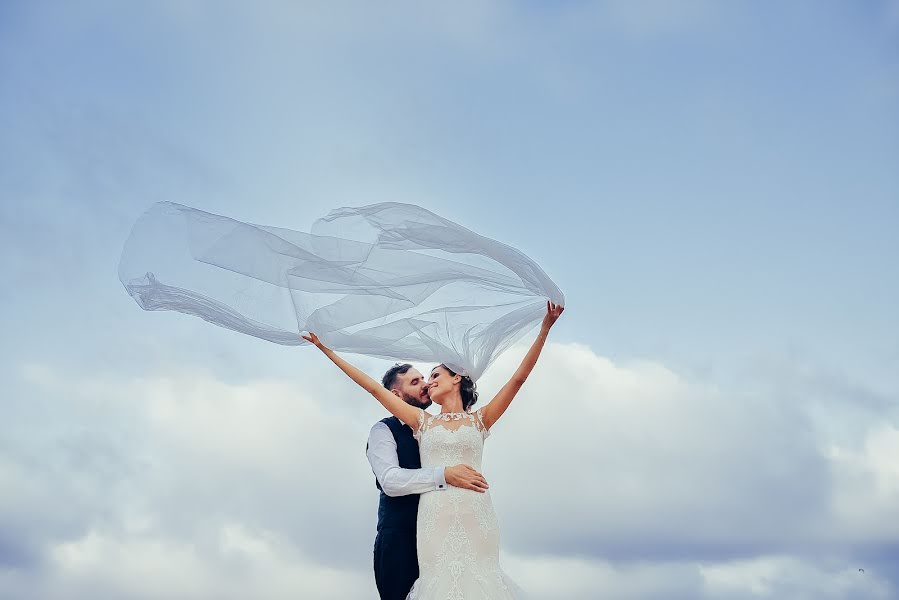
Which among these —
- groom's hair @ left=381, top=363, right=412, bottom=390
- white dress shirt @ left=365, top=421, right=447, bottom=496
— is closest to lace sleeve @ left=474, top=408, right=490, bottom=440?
white dress shirt @ left=365, top=421, right=447, bottom=496

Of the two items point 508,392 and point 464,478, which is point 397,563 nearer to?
point 464,478

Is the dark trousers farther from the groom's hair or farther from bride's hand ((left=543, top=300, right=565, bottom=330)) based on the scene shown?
bride's hand ((left=543, top=300, right=565, bottom=330))

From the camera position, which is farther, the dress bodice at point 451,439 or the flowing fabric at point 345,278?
the flowing fabric at point 345,278

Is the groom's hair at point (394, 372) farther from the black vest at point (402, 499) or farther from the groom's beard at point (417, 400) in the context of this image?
the black vest at point (402, 499)

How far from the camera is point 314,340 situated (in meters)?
9.28

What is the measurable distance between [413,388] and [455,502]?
5.60 ft

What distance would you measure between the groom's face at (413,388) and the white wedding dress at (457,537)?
3.95ft

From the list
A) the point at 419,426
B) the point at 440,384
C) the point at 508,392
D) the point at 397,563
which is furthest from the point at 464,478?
the point at 397,563

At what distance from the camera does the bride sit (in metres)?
8.42

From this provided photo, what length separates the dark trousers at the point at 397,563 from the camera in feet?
30.3

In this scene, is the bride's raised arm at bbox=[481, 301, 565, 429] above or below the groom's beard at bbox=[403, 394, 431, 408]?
below

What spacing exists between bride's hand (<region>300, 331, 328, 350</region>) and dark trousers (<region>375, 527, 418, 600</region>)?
167cm

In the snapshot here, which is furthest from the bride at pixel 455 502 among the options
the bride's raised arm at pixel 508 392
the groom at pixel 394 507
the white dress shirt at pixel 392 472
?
the groom at pixel 394 507

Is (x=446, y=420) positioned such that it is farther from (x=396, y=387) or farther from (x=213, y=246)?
(x=213, y=246)
